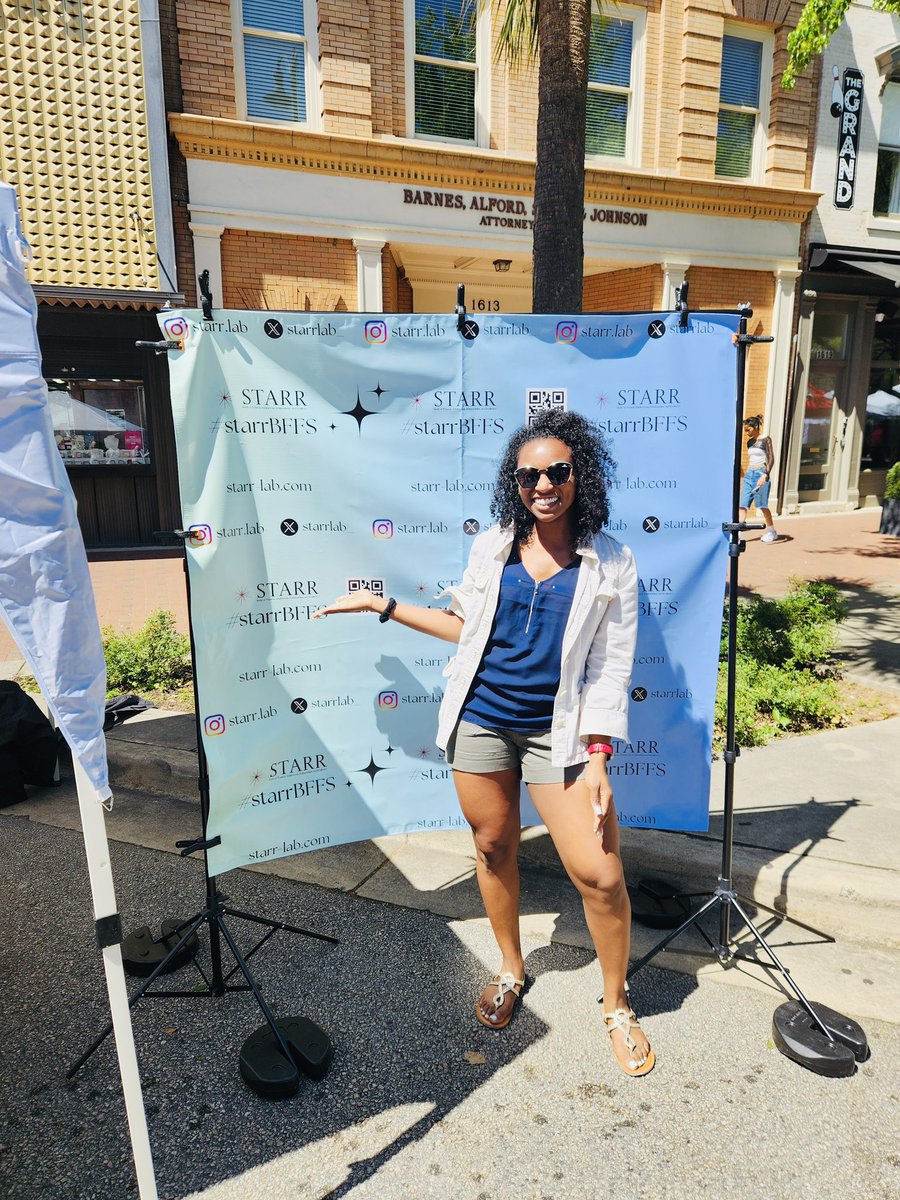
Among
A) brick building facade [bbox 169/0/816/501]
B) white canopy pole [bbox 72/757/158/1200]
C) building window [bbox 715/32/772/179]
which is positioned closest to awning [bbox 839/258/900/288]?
brick building facade [bbox 169/0/816/501]

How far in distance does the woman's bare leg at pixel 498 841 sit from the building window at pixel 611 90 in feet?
44.4

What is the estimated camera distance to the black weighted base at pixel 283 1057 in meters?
2.71

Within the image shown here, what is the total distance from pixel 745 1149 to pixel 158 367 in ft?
41.6

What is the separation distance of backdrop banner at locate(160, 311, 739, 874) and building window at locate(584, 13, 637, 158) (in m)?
12.3

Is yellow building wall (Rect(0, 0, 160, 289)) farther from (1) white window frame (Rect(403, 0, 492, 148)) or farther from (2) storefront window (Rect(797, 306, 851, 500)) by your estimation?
A: (2) storefront window (Rect(797, 306, 851, 500))

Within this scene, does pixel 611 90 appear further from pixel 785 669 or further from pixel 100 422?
pixel 785 669

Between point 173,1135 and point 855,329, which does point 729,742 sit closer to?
point 173,1135

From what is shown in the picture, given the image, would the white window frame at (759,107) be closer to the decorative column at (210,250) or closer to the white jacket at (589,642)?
the decorative column at (210,250)

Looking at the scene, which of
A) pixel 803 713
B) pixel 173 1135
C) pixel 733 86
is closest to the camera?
pixel 173 1135

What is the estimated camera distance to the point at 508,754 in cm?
294

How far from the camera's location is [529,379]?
3.37m

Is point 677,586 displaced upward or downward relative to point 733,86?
downward

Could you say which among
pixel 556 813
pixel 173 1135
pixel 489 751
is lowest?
pixel 173 1135

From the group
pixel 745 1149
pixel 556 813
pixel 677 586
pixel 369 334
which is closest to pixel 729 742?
pixel 677 586
